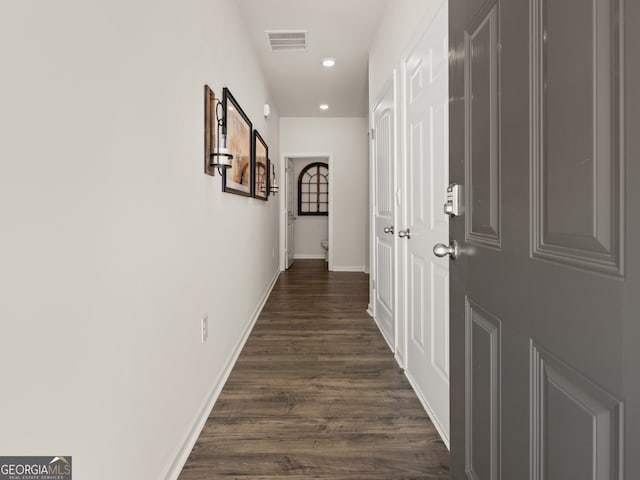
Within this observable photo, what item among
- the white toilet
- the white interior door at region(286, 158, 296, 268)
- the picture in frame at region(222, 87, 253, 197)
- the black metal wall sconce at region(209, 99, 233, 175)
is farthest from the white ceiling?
the white toilet

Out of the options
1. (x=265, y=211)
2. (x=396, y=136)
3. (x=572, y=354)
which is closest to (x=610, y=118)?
(x=572, y=354)

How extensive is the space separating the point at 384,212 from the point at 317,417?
72.3 inches

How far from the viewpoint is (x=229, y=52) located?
8.80ft

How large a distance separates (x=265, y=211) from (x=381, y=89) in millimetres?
2079

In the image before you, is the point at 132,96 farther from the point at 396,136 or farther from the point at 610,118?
the point at 396,136

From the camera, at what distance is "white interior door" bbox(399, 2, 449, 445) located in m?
1.84

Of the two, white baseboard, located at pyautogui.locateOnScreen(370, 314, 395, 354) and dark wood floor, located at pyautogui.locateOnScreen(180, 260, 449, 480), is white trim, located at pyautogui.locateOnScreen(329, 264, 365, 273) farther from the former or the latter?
dark wood floor, located at pyautogui.locateOnScreen(180, 260, 449, 480)

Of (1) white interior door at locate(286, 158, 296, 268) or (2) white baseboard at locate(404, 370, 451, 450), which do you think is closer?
(2) white baseboard at locate(404, 370, 451, 450)

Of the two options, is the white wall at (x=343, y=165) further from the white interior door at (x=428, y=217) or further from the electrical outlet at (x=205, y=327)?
the electrical outlet at (x=205, y=327)

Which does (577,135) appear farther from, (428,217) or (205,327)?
(205,327)

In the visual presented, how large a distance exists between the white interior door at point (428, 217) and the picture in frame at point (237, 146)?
108cm

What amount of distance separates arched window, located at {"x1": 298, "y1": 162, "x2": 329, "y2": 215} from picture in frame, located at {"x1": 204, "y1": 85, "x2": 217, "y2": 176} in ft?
21.8

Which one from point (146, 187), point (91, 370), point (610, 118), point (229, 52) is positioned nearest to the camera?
point (610, 118)

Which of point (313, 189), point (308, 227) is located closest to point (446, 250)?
point (308, 227)
